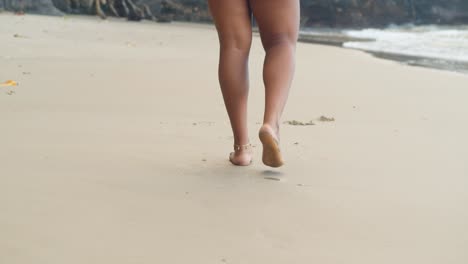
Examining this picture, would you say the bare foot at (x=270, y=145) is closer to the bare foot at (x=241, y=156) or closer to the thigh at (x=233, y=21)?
the bare foot at (x=241, y=156)

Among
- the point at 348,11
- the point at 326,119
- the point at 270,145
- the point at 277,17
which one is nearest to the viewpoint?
the point at 270,145

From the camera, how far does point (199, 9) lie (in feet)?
77.8

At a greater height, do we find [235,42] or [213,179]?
[235,42]

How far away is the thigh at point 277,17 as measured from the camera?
229cm

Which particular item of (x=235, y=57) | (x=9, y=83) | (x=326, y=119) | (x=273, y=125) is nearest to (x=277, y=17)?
(x=235, y=57)

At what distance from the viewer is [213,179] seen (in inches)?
86.1

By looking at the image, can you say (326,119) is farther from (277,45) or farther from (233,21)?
(233,21)

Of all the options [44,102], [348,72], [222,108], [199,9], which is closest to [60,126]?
[44,102]

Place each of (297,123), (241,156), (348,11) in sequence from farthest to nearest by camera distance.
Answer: (348,11) → (297,123) → (241,156)

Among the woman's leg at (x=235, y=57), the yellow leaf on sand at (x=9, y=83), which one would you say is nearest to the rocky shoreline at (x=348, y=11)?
the yellow leaf on sand at (x=9, y=83)

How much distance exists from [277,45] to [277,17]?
0.11 m

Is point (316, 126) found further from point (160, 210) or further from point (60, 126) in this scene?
point (160, 210)

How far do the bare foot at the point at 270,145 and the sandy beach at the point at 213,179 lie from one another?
0.27 feet

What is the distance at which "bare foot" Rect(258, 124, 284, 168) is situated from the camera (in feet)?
6.89
